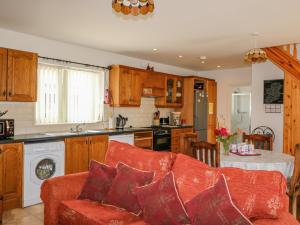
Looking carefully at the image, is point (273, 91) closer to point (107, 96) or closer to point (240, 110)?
point (240, 110)

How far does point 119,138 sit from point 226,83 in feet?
13.5

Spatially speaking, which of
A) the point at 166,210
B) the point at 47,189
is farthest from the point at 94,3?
the point at 166,210

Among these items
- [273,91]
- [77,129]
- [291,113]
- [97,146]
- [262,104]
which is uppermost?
[273,91]

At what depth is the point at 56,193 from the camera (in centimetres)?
249

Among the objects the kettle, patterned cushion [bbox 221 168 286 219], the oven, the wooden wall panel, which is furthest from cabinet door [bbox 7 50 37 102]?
the wooden wall panel

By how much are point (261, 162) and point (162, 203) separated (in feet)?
5.29

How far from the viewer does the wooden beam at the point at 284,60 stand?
505 cm

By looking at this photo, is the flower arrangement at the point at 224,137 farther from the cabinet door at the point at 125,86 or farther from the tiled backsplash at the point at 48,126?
the tiled backsplash at the point at 48,126

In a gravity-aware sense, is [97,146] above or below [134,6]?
below

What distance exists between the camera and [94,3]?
3152 millimetres

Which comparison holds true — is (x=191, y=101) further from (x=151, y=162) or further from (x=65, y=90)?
(x=151, y=162)

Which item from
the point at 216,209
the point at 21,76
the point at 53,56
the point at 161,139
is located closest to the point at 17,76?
the point at 21,76

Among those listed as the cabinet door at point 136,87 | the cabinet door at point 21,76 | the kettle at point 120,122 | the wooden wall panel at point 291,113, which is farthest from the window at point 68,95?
the wooden wall panel at point 291,113

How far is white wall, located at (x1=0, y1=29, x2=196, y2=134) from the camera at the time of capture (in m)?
4.27
